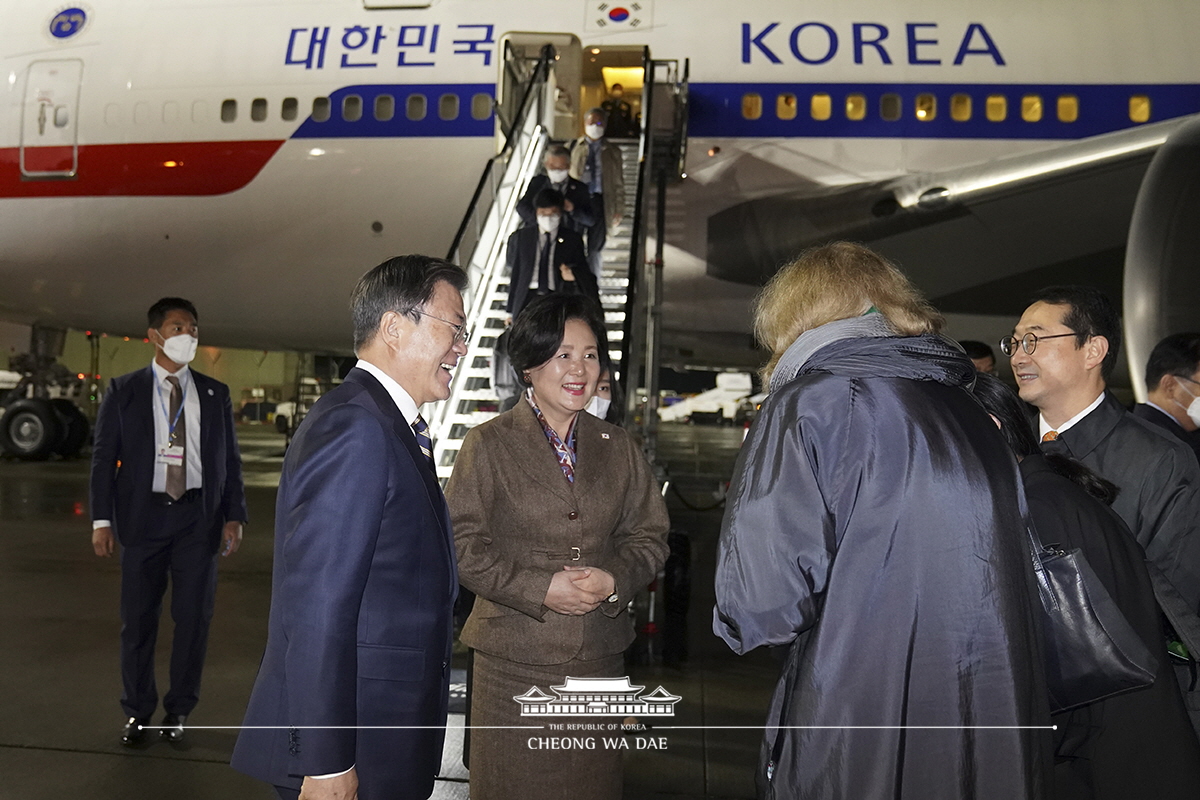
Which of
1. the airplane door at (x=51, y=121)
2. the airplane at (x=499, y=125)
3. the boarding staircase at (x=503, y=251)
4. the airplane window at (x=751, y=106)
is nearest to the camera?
the boarding staircase at (x=503, y=251)

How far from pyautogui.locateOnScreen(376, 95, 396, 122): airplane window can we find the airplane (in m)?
0.02

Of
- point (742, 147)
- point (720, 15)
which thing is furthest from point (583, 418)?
point (720, 15)

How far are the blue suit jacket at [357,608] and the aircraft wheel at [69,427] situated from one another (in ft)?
37.2

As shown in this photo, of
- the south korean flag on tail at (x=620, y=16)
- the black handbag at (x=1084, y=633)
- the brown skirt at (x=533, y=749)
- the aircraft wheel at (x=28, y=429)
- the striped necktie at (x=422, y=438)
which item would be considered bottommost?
the brown skirt at (x=533, y=749)

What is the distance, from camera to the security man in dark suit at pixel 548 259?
478 centimetres

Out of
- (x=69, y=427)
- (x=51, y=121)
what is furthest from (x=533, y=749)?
(x=69, y=427)

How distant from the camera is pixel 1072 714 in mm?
1559

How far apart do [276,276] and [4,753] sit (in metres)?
5.66

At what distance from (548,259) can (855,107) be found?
3.85m

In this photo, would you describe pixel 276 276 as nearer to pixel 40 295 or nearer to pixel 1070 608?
pixel 40 295

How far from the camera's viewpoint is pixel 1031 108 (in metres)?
7.37

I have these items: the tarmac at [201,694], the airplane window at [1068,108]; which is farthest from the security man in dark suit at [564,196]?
the airplane window at [1068,108]

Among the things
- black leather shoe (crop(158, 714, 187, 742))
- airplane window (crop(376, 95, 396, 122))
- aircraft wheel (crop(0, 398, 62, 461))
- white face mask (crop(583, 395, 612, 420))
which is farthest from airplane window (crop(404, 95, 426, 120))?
aircraft wheel (crop(0, 398, 62, 461))

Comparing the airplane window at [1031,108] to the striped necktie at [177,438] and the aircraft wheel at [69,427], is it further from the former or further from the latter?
the aircraft wheel at [69,427]
